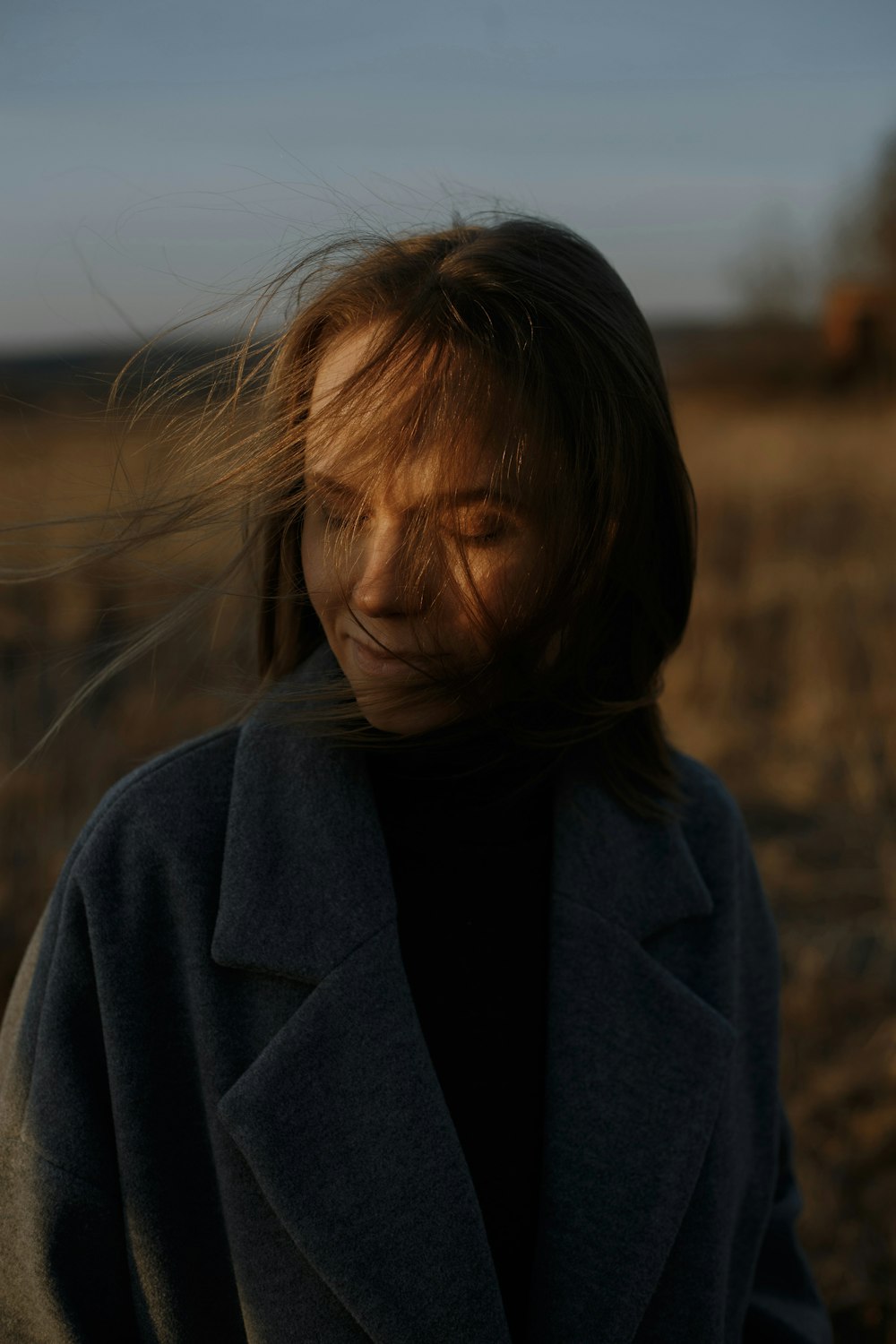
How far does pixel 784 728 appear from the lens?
16.8 feet

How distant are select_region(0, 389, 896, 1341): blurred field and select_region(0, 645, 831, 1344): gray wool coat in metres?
0.22

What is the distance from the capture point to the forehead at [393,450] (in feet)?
3.37

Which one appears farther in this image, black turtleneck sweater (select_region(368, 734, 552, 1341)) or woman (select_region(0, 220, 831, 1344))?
black turtleneck sweater (select_region(368, 734, 552, 1341))

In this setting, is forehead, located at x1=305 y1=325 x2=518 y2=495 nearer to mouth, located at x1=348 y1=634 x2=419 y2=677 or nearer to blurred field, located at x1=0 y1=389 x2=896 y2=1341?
mouth, located at x1=348 y1=634 x2=419 y2=677

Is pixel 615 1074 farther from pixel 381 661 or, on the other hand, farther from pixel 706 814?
pixel 381 661

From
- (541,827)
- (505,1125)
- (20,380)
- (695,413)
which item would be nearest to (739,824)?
(541,827)

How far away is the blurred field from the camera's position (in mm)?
1722

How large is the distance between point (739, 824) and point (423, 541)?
2.45 ft

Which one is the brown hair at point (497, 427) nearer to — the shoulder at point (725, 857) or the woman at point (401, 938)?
the woman at point (401, 938)

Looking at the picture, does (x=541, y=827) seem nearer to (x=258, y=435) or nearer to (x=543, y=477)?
(x=543, y=477)

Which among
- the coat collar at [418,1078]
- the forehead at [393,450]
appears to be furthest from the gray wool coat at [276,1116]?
the forehead at [393,450]

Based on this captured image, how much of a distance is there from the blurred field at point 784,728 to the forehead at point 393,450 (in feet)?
0.94

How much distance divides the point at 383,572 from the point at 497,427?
0.60 feet

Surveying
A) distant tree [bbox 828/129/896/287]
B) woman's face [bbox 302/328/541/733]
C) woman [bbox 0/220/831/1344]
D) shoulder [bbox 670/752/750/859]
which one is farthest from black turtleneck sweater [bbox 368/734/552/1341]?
distant tree [bbox 828/129/896/287]
